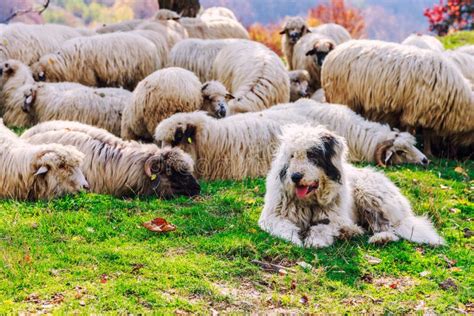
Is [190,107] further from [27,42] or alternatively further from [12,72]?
[27,42]

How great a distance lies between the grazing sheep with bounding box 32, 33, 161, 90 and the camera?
521 inches

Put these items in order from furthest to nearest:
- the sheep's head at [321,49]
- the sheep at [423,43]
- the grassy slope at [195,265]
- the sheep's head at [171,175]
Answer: the sheep at [423,43]
the sheep's head at [321,49]
the sheep's head at [171,175]
the grassy slope at [195,265]

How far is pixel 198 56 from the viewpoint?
1380 centimetres

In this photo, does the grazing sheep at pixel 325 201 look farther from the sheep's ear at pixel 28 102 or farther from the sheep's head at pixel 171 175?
the sheep's ear at pixel 28 102

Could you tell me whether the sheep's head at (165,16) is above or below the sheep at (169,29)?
above

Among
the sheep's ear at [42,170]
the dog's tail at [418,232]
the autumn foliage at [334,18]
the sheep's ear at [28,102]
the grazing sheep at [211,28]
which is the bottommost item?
the autumn foliage at [334,18]

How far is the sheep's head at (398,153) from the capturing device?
33.3 ft

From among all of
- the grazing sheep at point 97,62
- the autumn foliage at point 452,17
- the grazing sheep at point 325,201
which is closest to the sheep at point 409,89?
the grazing sheep at point 325,201

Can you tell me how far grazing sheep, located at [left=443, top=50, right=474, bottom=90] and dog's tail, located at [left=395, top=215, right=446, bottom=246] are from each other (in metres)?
5.29

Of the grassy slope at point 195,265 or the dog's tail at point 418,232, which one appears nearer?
the grassy slope at point 195,265

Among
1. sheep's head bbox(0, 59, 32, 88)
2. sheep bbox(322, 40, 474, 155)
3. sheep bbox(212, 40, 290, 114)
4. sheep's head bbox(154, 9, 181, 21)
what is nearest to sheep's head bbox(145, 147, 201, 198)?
sheep bbox(212, 40, 290, 114)

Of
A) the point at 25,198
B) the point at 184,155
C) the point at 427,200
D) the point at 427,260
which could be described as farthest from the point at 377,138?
the point at 25,198

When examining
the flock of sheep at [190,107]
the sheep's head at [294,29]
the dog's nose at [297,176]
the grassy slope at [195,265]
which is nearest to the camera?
the grassy slope at [195,265]

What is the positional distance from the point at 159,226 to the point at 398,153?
13.8 feet
